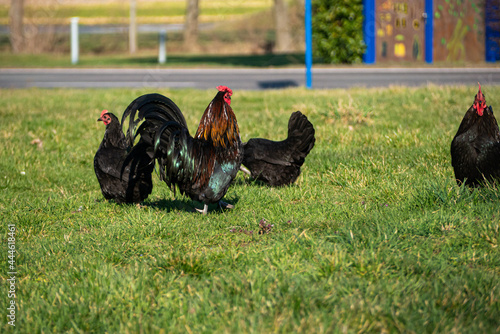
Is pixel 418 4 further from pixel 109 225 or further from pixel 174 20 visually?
pixel 174 20

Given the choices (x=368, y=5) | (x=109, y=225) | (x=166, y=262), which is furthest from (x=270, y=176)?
(x=368, y=5)

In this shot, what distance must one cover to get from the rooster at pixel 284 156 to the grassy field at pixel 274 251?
168mm

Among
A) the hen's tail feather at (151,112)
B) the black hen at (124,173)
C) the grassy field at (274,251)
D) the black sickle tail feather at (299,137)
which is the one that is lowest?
the grassy field at (274,251)

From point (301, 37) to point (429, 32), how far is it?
959 centimetres

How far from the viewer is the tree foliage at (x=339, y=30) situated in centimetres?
2000

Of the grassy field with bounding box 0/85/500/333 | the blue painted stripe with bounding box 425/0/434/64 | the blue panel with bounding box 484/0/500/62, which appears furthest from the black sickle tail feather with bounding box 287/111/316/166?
the blue panel with bounding box 484/0/500/62

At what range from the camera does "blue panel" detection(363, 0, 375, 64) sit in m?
20.3

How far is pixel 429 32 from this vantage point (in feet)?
67.4

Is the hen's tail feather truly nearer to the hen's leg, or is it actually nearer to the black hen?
the black hen

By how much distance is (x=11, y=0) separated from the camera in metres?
28.8

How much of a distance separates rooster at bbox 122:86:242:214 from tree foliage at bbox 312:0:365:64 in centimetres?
1606

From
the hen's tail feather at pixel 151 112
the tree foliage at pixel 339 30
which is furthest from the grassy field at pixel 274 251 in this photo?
the tree foliage at pixel 339 30

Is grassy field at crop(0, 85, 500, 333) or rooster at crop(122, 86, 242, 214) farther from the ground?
rooster at crop(122, 86, 242, 214)

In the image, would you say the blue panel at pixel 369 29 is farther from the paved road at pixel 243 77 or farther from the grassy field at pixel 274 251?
the grassy field at pixel 274 251
